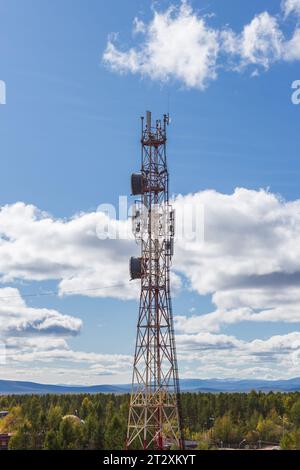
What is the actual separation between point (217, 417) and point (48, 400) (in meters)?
60.4

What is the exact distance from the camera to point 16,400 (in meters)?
168

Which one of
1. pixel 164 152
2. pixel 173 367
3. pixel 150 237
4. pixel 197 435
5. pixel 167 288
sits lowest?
pixel 197 435

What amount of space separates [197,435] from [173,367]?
5293cm

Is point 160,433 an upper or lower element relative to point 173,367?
lower

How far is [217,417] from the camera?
4178 inches

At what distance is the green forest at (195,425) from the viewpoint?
75438 millimetres

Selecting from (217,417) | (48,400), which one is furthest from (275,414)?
(48,400)

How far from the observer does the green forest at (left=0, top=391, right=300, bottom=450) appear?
75438mm

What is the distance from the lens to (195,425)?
4213 inches
